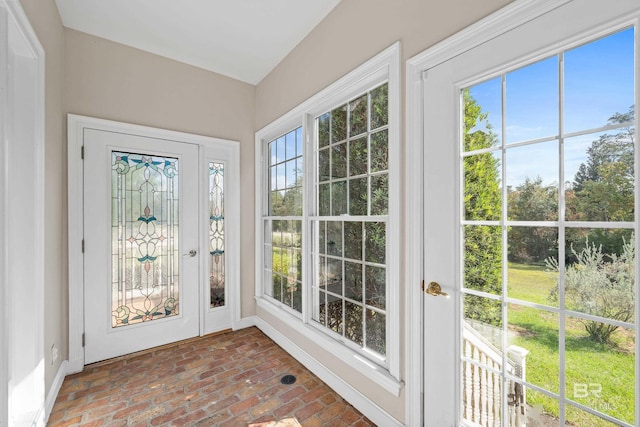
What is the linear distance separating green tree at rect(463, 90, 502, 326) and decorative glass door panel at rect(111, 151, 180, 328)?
2.75 m

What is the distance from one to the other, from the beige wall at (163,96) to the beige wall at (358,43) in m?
0.55

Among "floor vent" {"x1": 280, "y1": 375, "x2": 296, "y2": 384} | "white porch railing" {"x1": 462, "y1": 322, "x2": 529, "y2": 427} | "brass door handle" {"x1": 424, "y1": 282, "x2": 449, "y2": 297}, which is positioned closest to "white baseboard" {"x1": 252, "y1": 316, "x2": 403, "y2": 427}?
"floor vent" {"x1": 280, "y1": 375, "x2": 296, "y2": 384}

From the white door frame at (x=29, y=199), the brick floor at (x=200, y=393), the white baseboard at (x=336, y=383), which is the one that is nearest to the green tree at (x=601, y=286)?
the white baseboard at (x=336, y=383)

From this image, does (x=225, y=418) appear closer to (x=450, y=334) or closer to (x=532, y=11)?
(x=450, y=334)

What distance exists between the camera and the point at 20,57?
1647 millimetres

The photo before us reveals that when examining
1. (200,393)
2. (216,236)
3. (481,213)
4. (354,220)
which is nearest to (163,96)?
(216,236)

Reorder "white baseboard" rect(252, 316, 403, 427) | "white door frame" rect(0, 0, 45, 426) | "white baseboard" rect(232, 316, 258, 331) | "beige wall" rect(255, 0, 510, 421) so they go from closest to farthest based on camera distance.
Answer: "white door frame" rect(0, 0, 45, 426), "beige wall" rect(255, 0, 510, 421), "white baseboard" rect(252, 316, 403, 427), "white baseboard" rect(232, 316, 258, 331)

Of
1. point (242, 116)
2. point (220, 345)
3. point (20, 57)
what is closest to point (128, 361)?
point (220, 345)

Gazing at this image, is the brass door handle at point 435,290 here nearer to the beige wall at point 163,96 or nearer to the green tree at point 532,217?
the green tree at point 532,217

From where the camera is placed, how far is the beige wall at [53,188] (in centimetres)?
189

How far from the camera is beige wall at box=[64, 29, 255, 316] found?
8.09 ft

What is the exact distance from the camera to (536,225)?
1.15 metres

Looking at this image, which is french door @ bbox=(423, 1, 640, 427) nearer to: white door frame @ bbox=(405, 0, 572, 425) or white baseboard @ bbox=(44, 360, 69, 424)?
white door frame @ bbox=(405, 0, 572, 425)

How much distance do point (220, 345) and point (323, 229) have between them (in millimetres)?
1708
